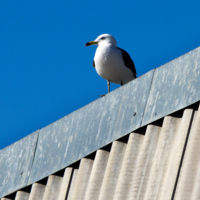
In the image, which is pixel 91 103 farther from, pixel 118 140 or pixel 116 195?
pixel 116 195

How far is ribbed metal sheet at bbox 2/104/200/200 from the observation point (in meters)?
4.55

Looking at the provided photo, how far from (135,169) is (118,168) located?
36 cm

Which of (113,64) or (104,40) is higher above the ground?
(104,40)

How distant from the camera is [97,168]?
18.9 ft

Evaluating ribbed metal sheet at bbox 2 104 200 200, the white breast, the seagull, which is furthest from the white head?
ribbed metal sheet at bbox 2 104 200 200

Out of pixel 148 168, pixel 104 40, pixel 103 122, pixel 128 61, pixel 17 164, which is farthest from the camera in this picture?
pixel 104 40

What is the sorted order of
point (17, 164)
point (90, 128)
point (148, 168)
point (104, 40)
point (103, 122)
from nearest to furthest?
point (148, 168)
point (103, 122)
point (90, 128)
point (17, 164)
point (104, 40)

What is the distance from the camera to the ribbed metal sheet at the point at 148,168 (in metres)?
4.55

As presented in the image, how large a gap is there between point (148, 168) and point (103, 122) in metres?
1.24

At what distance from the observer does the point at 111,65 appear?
30.3ft

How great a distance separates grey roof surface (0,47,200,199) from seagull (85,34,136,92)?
264cm

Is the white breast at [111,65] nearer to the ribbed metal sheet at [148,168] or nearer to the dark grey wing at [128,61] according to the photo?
the dark grey wing at [128,61]

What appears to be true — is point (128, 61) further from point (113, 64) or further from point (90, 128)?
point (90, 128)

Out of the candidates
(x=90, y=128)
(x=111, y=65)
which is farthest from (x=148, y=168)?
(x=111, y=65)
